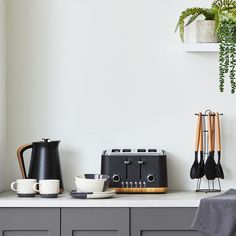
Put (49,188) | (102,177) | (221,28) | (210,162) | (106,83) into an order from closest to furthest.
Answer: (49,188)
(102,177)
(221,28)
(210,162)
(106,83)

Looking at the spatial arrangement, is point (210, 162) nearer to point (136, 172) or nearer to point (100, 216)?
point (136, 172)

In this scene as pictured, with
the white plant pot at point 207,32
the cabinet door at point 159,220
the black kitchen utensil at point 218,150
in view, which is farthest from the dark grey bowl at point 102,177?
the white plant pot at point 207,32

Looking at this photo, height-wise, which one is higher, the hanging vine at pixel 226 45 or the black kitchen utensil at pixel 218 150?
the hanging vine at pixel 226 45

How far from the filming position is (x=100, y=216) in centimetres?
351

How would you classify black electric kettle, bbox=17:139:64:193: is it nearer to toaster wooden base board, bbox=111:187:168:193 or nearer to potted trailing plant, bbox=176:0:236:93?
toaster wooden base board, bbox=111:187:168:193

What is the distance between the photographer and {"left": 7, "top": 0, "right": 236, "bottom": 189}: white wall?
4.05 m

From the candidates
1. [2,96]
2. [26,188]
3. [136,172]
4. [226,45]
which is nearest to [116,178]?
[136,172]

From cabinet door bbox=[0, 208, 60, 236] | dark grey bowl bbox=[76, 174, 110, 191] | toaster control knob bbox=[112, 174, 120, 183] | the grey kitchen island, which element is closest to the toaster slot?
toaster control knob bbox=[112, 174, 120, 183]

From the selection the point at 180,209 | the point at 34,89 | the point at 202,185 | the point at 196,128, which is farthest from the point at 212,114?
the point at 34,89

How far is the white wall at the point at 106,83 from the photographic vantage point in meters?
4.05

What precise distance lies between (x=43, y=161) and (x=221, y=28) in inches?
46.2

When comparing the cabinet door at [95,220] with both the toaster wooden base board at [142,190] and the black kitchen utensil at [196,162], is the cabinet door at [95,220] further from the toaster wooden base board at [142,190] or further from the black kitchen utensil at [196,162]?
the black kitchen utensil at [196,162]

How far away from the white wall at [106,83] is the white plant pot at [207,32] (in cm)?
16

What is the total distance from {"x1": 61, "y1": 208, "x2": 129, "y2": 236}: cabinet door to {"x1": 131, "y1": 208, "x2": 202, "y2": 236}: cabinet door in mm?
44
